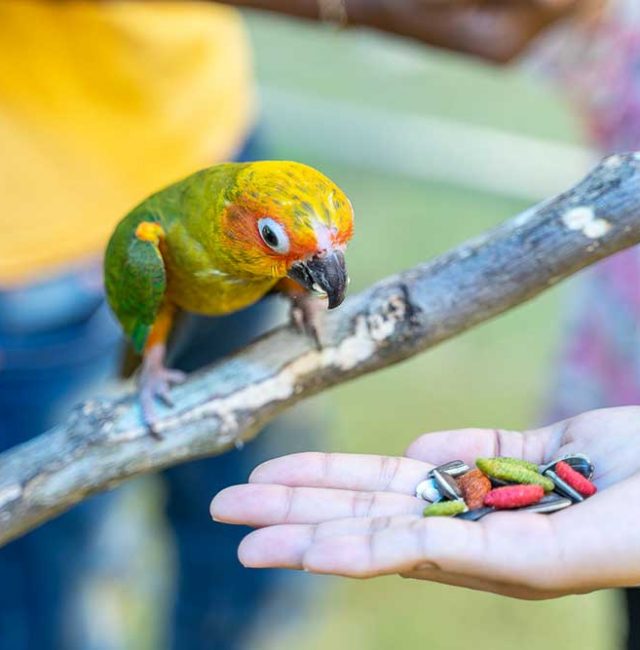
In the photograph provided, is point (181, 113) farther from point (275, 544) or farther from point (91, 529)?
point (275, 544)

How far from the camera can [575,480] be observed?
1.04 metres

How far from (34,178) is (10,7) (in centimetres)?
28

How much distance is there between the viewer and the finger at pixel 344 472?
1.06 m

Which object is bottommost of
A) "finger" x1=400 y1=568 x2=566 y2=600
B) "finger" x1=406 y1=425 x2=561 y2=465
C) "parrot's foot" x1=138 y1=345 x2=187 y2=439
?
"finger" x1=400 y1=568 x2=566 y2=600

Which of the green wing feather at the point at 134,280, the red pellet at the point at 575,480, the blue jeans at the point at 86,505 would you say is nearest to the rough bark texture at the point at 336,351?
the green wing feather at the point at 134,280

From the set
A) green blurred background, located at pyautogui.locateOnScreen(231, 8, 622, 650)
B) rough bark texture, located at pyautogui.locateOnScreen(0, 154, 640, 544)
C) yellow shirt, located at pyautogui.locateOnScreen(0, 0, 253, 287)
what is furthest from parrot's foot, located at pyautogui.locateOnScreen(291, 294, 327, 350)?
green blurred background, located at pyautogui.locateOnScreen(231, 8, 622, 650)

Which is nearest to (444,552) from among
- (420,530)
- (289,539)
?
(420,530)

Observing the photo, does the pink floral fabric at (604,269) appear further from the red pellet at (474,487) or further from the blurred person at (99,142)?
the red pellet at (474,487)

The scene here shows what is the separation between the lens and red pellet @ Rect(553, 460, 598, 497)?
1.04 m

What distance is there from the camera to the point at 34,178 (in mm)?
1686

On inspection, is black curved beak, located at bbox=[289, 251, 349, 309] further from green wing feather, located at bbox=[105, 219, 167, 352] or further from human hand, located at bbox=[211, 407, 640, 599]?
green wing feather, located at bbox=[105, 219, 167, 352]

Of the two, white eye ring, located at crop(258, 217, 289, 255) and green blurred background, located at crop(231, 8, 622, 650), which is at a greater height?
green blurred background, located at crop(231, 8, 622, 650)

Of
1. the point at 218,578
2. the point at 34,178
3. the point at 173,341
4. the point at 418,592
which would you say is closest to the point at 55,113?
the point at 34,178

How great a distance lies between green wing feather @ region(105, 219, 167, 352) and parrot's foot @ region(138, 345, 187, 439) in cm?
4
